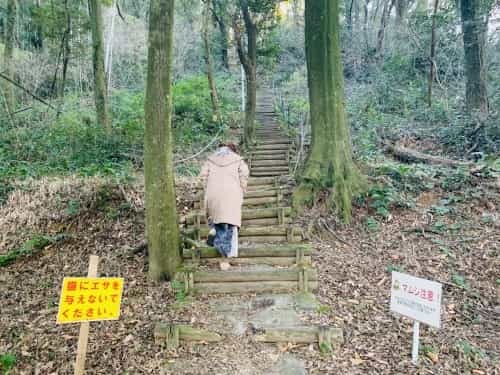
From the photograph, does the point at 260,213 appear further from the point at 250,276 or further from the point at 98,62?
the point at 98,62

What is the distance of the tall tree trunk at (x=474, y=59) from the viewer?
11.4 metres

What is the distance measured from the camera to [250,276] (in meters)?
5.39

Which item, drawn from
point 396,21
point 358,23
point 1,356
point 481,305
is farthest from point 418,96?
point 1,356

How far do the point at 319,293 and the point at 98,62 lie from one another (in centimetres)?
875

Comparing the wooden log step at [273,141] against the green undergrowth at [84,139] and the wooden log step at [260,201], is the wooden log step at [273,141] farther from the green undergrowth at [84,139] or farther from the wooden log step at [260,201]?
the wooden log step at [260,201]

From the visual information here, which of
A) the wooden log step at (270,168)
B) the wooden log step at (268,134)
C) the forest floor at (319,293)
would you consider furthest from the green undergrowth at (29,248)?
the wooden log step at (268,134)

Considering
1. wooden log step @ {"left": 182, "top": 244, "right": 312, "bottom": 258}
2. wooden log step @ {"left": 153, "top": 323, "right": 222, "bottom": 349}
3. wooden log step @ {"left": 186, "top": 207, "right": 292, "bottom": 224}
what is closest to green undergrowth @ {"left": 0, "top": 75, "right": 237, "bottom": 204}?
wooden log step @ {"left": 186, "top": 207, "right": 292, "bottom": 224}

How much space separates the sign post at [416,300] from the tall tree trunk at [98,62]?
28.8 feet

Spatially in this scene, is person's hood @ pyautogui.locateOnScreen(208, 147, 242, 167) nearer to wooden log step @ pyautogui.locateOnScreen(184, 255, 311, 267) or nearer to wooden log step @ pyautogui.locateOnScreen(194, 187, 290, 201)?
wooden log step @ pyautogui.locateOnScreen(184, 255, 311, 267)

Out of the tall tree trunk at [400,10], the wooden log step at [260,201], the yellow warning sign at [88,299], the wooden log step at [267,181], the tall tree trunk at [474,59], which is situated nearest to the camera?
the yellow warning sign at [88,299]

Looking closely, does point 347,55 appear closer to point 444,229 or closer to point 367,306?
point 444,229

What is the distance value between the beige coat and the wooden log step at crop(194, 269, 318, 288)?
0.72m

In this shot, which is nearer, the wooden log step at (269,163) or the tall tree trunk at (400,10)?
the wooden log step at (269,163)

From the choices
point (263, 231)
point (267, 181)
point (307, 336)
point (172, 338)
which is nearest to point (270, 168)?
point (267, 181)
